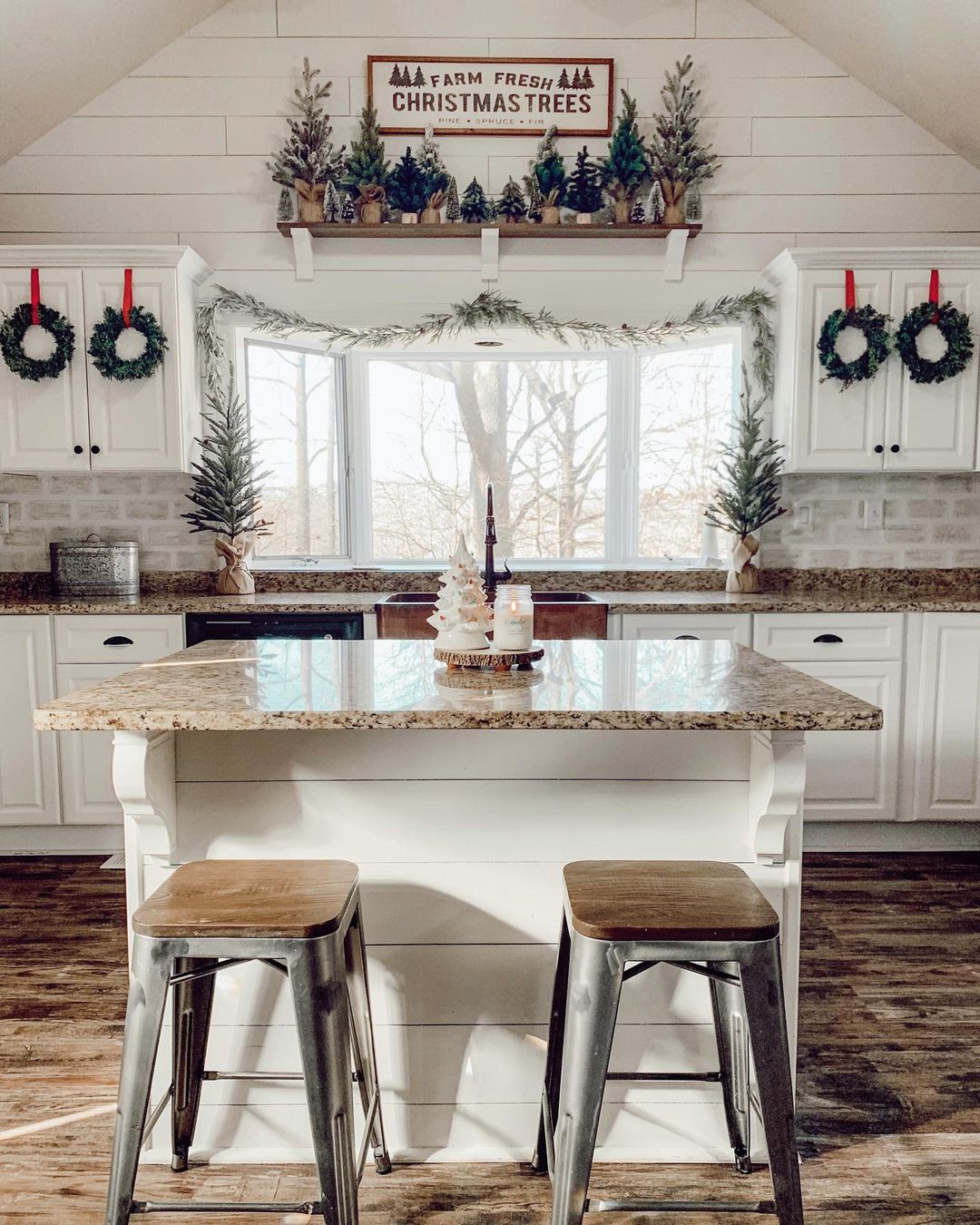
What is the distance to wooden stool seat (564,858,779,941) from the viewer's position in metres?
1.36

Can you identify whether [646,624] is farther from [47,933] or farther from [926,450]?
[47,933]

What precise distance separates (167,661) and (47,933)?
1.38m

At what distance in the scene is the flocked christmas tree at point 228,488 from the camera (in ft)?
12.7

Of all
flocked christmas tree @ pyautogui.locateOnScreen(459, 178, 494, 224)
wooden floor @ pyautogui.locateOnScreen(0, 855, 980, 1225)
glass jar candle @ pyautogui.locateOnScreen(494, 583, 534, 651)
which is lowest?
wooden floor @ pyautogui.locateOnScreen(0, 855, 980, 1225)

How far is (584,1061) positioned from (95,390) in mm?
3178

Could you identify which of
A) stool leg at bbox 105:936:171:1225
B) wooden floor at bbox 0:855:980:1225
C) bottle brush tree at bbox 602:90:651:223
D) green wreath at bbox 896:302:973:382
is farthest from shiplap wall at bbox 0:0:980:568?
stool leg at bbox 105:936:171:1225

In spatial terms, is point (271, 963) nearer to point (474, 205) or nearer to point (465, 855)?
point (465, 855)

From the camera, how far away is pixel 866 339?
11.8ft

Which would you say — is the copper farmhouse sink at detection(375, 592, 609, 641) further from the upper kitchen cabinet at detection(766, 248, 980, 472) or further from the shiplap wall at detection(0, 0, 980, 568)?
the shiplap wall at detection(0, 0, 980, 568)

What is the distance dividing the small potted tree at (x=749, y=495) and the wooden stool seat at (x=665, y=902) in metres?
2.44

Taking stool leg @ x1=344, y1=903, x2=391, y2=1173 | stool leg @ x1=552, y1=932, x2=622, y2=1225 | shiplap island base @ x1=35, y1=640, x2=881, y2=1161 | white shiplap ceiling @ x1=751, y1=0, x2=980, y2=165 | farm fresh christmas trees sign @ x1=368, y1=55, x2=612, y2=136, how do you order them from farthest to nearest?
farm fresh christmas trees sign @ x1=368, y1=55, x2=612, y2=136, white shiplap ceiling @ x1=751, y1=0, x2=980, y2=165, shiplap island base @ x1=35, y1=640, x2=881, y2=1161, stool leg @ x1=344, y1=903, x2=391, y2=1173, stool leg @ x1=552, y1=932, x2=622, y2=1225

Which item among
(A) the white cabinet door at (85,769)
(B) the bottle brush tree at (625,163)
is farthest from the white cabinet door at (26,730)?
(B) the bottle brush tree at (625,163)

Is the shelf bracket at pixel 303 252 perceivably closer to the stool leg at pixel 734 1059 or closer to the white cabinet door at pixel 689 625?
the white cabinet door at pixel 689 625

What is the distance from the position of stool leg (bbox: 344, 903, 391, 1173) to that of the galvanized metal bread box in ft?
8.39
